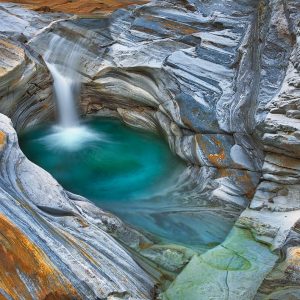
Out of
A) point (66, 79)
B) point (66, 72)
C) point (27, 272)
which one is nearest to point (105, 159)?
point (66, 79)

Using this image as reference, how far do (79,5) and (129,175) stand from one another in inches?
220

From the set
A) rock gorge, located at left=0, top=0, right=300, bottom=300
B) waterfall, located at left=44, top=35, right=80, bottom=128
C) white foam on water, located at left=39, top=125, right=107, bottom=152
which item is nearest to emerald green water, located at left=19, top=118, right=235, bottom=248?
white foam on water, located at left=39, top=125, right=107, bottom=152

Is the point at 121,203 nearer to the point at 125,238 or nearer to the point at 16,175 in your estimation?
the point at 125,238

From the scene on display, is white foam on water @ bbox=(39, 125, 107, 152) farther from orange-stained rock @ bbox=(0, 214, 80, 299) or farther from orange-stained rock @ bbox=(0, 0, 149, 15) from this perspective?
orange-stained rock @ bbox=(0, 214, 80, 299)

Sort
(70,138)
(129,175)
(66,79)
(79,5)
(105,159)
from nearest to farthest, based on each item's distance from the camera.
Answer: (129,175)
(105,159)
(70,138)
(66,79)
(79,5)

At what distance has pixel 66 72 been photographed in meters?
9.43

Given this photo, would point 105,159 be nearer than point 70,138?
Yes

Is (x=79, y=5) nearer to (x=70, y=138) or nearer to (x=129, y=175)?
(x=70, y=138)

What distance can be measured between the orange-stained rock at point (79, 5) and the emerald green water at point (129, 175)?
9.19 feet

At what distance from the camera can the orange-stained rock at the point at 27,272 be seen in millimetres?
3547

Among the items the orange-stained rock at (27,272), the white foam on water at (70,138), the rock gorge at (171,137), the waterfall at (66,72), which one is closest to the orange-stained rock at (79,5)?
the rock gorge at (171,137)

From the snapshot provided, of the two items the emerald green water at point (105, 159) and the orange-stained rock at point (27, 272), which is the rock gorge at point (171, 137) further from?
the emerald green water at point (105, 159)

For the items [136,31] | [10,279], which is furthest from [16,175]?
[136,31]

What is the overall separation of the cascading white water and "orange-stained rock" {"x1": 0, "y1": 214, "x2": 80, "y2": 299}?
5.46 meters
